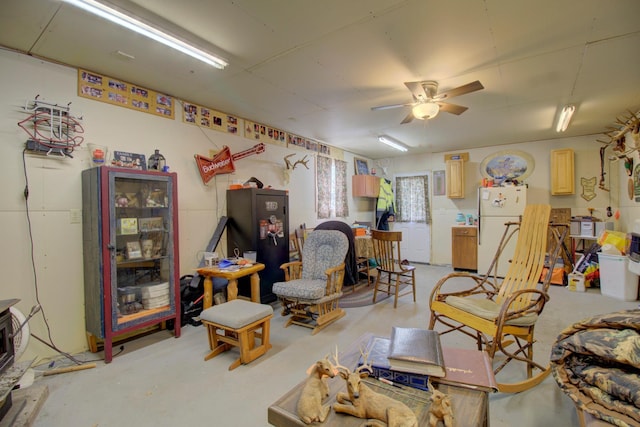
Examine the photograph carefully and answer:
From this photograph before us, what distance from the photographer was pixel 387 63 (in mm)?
2693

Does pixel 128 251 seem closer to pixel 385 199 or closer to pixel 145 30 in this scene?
pixel 145 30

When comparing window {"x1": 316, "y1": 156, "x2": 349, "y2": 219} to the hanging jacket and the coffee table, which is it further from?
the coffee table

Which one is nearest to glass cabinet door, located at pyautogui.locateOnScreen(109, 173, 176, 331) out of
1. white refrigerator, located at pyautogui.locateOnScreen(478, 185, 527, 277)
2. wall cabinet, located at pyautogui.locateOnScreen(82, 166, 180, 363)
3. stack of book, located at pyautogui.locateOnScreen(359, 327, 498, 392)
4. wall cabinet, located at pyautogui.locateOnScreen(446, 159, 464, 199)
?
wall cabinet, located at pyautogui.locateOnScreen(82, 166, 180, 363)

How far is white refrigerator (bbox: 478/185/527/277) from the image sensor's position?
17.2 feet

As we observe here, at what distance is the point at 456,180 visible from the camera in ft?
21.0

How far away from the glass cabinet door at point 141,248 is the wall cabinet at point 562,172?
6457 millimetres

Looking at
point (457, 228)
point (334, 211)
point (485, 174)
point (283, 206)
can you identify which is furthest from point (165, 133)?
point (485, 174)

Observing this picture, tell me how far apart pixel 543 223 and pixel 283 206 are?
9.73ft

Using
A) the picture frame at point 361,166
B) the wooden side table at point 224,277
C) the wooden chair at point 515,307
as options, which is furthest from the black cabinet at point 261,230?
the picture frame at point 361,166

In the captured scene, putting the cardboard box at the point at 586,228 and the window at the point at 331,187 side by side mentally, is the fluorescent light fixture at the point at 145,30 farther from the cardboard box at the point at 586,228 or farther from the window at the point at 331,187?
the cardboard box at the point at 586,228

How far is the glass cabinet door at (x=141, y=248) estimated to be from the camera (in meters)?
2.71

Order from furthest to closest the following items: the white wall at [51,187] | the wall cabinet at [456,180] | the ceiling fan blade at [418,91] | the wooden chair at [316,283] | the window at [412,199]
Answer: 1. the window at [412,199]
2. the wall cabinet at [456,180]
3. the wooden chair at [316,283]
4. the ceiling fan blade at [418,91]
5. the white wall at [51,187]

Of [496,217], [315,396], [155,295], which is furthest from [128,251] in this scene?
[496,217]

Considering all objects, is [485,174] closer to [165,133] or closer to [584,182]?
[584,182]
